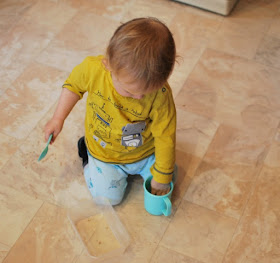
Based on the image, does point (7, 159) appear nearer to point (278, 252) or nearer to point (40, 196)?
point (40, 196)

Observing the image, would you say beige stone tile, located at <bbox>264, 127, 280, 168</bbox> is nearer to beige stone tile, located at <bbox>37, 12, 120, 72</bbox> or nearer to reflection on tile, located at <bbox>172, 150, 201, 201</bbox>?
reflection on tile, located at <bbox>172, 150, 201, 201</bbox>

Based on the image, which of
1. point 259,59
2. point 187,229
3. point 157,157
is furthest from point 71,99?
point 259,59

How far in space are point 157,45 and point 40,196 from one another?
0.64 metres

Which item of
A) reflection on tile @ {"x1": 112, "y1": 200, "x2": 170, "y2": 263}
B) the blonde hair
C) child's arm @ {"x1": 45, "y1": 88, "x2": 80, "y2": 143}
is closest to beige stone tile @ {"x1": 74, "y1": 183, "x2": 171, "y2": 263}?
reflection on tile @ {"x1": 112, "y1": 200, "x2": 170, "y2": 263}

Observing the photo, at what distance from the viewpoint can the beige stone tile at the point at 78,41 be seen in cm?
165

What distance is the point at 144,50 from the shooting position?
88 cm

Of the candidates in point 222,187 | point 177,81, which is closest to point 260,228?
point 222,187

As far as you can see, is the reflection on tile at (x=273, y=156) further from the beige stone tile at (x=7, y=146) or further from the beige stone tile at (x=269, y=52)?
the beige stone tile at (x=7, y=146)

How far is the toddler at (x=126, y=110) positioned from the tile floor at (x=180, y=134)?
10cm

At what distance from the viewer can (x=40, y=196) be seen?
1.29 meters

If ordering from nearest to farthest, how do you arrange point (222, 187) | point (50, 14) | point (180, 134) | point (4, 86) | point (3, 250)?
point (3, 250) → point (222, 187) → point (180, 134) → point (4, 86) → point (50, 14)

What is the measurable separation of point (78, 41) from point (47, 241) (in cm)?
84

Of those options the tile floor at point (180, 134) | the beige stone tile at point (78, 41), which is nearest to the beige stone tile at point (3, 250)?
the tile floor at point (180, 134)

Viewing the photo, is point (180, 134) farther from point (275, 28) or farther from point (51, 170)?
point (275, 28)
